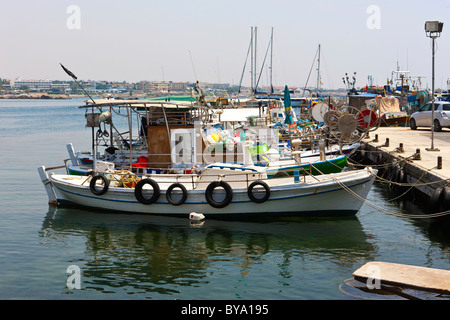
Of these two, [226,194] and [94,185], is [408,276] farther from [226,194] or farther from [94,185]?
[94,185]

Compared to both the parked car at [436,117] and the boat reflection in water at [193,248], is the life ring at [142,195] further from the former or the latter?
the parked car at [436,117]

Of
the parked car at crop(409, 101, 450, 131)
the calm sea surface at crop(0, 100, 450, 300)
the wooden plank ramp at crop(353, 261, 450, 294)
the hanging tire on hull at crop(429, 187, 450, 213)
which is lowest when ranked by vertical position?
the calm sea surface at crop(0, 100, 450, 300)

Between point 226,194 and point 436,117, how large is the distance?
20.0 metres

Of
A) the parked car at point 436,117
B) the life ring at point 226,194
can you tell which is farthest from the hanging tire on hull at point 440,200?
the parked car at point 436,117

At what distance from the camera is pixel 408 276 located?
10070mm

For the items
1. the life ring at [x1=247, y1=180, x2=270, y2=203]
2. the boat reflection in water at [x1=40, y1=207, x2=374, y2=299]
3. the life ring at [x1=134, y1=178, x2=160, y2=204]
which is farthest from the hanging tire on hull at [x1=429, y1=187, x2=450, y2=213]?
the life ring at [x1=134, y1=178, x2=160, y2=204]

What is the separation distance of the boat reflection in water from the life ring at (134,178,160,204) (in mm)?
716

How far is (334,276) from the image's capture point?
12484 mm

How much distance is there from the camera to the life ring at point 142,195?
17391mm

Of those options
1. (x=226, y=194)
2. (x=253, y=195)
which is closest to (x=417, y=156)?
(x=253, y=195)

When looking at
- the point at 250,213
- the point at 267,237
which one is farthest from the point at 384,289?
the point at 250,213

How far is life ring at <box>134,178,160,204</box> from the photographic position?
685 inches

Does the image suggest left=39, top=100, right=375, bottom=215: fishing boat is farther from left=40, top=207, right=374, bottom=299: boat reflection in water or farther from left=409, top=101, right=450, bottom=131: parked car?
left=409, top=101, right=450, bottom=131: parked car
